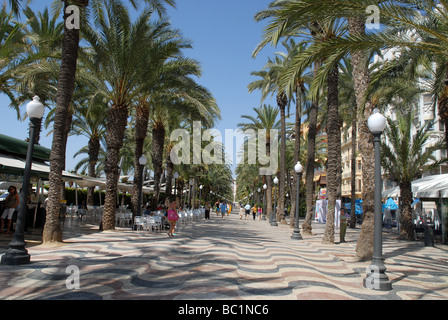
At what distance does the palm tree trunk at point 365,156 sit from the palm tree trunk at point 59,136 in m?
8.35

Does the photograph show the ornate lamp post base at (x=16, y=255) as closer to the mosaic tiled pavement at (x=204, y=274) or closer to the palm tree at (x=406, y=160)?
the mosaic tiled pavement at (x=204, y=274)

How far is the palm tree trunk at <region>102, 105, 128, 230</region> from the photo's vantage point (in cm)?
1448

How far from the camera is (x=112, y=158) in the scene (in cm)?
1470

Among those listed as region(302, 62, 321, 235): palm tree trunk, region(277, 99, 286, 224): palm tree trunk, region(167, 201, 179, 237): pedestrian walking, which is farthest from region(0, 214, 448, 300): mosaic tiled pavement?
region(277, 99, 286, 224): palm tree trunk

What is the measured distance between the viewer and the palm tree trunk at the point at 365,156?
9430 millimetres

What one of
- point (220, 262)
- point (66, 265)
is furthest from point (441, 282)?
point (66, 265)

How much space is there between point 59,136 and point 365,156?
8858mm

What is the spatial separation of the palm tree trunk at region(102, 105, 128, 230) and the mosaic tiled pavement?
3999 mm
